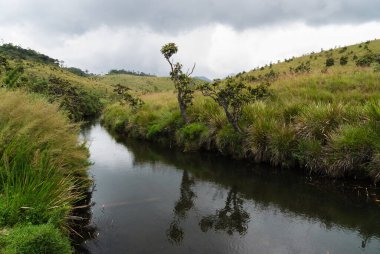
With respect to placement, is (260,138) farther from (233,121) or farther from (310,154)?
(310,154)

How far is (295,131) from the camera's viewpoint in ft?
44.8

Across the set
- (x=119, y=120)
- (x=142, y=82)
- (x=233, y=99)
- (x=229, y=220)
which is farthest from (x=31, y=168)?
(x=142, y=82)

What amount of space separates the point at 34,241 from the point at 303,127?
35.1 ft

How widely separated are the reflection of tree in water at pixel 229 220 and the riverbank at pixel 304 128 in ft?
12.5

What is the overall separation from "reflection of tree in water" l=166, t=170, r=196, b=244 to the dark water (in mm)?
24

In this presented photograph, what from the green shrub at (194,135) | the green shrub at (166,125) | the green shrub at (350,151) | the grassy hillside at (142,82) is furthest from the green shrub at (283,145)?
the grassy hillside at (142,82)

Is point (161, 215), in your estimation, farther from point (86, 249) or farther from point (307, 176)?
point (307, 176)

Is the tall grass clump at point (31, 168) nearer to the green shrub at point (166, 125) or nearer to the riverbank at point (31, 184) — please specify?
the riverbank at point (31, 184)

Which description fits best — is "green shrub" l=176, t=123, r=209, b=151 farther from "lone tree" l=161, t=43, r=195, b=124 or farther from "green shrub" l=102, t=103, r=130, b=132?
"green shrub" l=102, t=103, r=130, b=132

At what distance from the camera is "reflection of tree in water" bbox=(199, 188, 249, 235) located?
8.68 m

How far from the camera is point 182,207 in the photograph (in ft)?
33.6

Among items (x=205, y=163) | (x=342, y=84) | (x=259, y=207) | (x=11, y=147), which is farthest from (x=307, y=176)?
(x=11, y=147)

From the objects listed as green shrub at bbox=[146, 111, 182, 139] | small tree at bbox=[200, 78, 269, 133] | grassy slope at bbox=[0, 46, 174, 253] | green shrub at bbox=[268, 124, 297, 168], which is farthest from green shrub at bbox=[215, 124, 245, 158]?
grassy slope at bbox=[0, 46, 174, 253]

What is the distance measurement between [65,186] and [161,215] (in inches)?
116
